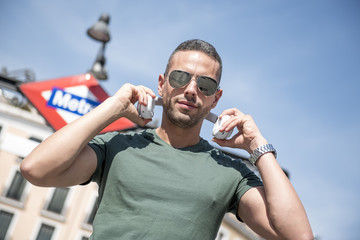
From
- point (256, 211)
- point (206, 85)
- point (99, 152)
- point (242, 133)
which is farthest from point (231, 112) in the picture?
point (99, 152)

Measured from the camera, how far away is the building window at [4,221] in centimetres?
3238

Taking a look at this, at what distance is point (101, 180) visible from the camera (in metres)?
2.41

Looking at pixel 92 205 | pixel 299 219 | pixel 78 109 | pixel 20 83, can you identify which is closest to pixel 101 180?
pixel 299 219

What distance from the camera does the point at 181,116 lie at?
99.0 inches

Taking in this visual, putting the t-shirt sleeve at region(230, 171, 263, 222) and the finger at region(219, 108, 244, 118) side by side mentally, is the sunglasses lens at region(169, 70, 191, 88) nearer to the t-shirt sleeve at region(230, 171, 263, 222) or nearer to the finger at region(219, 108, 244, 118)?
the finger at region(219, 108, 244, 118)

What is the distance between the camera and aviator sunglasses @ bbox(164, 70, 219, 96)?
256 centimetres

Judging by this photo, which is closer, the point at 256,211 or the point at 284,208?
the point at 284,208

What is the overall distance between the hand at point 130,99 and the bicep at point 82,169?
1.05 ft

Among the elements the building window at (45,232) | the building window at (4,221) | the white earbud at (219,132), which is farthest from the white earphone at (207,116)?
the building window at (4,221)

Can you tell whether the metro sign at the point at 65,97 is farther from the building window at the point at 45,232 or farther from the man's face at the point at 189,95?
the building window at the point at 45,232

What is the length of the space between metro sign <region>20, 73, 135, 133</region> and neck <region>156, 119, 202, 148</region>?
5.27 m

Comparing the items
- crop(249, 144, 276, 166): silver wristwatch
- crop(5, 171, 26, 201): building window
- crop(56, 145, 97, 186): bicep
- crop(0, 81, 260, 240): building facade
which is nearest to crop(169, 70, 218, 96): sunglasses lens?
crop(249, 144, 276, 166): silver wristwatch

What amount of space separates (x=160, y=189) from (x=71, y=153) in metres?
0.57

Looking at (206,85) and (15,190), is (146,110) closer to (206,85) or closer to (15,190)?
(206,85)
